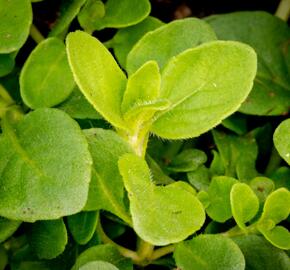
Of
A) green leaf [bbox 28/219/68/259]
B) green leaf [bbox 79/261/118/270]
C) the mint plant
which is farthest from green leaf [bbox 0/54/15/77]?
green leaf [bbox 79/261/118/270]

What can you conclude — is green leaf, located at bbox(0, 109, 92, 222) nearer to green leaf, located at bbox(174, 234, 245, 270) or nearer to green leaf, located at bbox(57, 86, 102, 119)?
green leaf, located at bbox(57, 86, 102, 119)

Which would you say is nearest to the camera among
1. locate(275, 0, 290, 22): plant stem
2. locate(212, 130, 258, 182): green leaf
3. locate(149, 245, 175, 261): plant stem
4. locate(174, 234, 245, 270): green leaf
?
locate(174, 234, 245, 270): green leaf

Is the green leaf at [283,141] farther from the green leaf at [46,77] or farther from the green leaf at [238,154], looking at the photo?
the green leaf at [46,77]

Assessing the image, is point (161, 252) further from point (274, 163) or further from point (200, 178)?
point (274, 163)

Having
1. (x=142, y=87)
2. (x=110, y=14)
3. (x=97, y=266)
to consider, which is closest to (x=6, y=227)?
(x=97, y=266)

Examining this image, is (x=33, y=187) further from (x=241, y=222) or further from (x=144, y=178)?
(x=241, y=222)
